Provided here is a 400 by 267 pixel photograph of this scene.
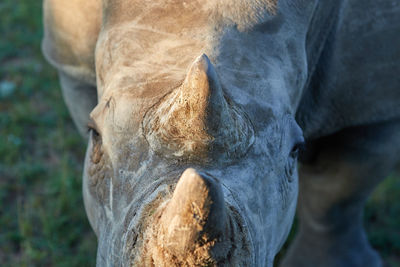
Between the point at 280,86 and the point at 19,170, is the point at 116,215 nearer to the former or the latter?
the point at 280,86

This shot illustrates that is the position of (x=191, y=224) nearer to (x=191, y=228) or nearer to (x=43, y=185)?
(x=191, y=228)

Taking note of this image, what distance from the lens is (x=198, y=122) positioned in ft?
3.67

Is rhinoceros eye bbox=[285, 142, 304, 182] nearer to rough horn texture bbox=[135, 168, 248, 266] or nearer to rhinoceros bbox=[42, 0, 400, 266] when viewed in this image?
rhinoceros bbox=[42, 0, 400, 266]

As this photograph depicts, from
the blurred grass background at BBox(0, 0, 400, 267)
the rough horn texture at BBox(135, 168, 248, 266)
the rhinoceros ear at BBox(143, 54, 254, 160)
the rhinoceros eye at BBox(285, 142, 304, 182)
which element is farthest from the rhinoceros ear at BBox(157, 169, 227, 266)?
the blurred grass background at BBox(0, 0, 400, 267)

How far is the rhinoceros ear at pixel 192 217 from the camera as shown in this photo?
39.3 inches

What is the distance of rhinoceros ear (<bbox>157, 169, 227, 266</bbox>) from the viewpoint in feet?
3.28

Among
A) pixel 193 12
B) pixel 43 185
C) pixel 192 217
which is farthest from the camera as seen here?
pixel 43 185

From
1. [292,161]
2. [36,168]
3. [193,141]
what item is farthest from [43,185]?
[193,141]

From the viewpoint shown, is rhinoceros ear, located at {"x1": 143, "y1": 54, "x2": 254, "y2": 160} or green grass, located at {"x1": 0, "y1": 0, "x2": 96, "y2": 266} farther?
green grass, located at {"x1": 0, "y1": 0, "x2": 96, "y2": 266}

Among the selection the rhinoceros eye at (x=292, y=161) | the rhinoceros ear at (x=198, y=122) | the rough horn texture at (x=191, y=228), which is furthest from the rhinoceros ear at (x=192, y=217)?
the rhinoceros eye at (x=292, y=161)

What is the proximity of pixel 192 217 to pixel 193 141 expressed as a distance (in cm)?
20

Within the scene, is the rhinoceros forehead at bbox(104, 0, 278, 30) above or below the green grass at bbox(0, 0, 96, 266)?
above

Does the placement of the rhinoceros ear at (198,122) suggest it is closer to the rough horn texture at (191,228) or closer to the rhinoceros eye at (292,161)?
the rough horn texture at (191,228)

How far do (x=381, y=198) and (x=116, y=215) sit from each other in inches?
96.6
